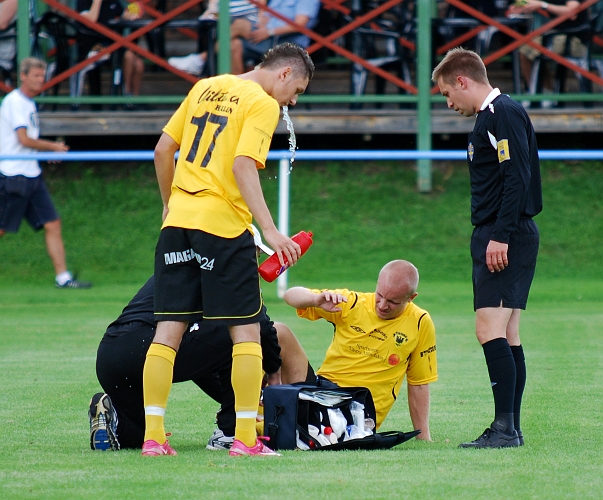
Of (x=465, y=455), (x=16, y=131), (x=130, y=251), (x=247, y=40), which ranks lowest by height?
(x=465, y=455)

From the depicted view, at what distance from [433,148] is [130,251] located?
4.43 metres

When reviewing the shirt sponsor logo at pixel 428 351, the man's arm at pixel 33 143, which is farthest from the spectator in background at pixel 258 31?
the shirt sponsor logo at pixel 428 351

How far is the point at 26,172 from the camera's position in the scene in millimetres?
10586

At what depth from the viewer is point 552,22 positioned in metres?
12.7

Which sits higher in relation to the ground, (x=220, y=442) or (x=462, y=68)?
(x=462, y=68)

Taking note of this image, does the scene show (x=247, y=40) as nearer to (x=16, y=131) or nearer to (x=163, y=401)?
(x=16, y=131)

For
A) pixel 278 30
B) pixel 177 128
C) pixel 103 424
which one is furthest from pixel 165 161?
pixel 278 30

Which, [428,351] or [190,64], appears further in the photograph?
[190,64]

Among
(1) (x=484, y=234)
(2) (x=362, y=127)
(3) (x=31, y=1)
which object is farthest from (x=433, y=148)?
(1) (x=484, y=234)

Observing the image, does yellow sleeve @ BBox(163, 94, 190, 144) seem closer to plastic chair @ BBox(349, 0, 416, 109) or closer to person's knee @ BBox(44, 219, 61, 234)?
person's knee @ BBox(44, 219, 61, 234)

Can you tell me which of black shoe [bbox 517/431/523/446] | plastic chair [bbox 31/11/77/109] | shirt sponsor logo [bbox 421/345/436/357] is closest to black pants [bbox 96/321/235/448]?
shirt sponsor logo [bbox 421/345/436/357]

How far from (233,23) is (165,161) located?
8.74m

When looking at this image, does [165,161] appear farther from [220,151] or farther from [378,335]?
[378,335]

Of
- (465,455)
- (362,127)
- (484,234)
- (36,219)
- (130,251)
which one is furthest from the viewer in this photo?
(362,127)
